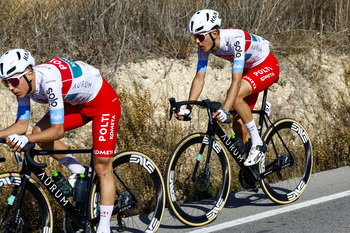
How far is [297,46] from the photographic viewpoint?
35.1 feet

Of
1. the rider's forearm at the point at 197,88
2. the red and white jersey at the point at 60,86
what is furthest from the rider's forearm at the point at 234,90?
the red and white jersey at the point at 60,86

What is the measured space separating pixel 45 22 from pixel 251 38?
4.36 m

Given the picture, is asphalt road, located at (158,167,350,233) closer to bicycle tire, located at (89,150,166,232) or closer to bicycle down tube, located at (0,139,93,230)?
bicycle tire, located at (89,150,166,232)

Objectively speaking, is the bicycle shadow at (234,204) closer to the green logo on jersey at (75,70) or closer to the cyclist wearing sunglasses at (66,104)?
the cyclist wearing sunglasses at (66,104)

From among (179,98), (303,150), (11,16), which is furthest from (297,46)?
(11,16)

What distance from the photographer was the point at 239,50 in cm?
566

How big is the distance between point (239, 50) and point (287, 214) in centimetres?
187

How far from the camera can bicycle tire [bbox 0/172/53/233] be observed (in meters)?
4.23

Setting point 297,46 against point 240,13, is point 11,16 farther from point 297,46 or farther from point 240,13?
point 297,46

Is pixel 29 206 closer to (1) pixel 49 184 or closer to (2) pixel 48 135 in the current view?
(1) pixel 49 184

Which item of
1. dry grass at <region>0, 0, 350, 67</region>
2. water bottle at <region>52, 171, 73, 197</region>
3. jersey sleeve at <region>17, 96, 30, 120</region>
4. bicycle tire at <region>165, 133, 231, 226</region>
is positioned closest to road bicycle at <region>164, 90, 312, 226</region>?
bicycle tire at <region>165, 133, 231, 226</region>

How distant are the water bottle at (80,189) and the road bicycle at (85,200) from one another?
4 cm

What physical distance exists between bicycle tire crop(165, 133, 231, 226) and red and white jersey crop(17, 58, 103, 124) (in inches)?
44.3

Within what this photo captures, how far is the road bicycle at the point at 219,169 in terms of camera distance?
538 centimetres
